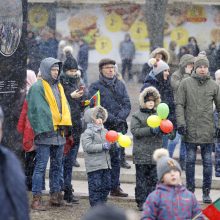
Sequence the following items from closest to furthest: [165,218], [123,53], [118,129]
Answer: [165,218] < [118,129] < [123,53]

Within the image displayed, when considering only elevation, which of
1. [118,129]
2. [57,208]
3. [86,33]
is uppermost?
[86,33]

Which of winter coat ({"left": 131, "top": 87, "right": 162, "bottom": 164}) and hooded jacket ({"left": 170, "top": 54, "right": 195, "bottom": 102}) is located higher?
hooded jacket ({"left": 170, "top": 54, "right": 195, "bottom": 102})

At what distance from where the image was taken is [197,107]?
11766mm

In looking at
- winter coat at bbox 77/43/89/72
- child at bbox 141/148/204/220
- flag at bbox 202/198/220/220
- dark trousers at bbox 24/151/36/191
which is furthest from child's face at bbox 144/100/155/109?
winter coat at bbox 77/43/89/72

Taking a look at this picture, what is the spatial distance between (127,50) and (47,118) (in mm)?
20570

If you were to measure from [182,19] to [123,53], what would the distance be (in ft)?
8.48

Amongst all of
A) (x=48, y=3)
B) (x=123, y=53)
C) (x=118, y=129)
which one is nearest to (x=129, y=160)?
(x=118, y=129)

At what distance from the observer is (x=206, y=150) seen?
38.9ft

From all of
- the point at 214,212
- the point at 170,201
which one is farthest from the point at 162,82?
the point at 170,201

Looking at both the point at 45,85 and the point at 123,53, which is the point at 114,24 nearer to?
the point at 123,53

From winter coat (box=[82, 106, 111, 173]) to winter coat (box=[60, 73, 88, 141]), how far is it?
789 millimetres

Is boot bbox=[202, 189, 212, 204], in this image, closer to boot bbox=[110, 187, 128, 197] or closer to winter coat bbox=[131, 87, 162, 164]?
boot bbox=[110, 187, 128, 197]

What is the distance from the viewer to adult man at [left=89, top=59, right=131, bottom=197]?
38.7 ft

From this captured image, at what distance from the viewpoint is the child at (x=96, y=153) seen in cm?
1075
